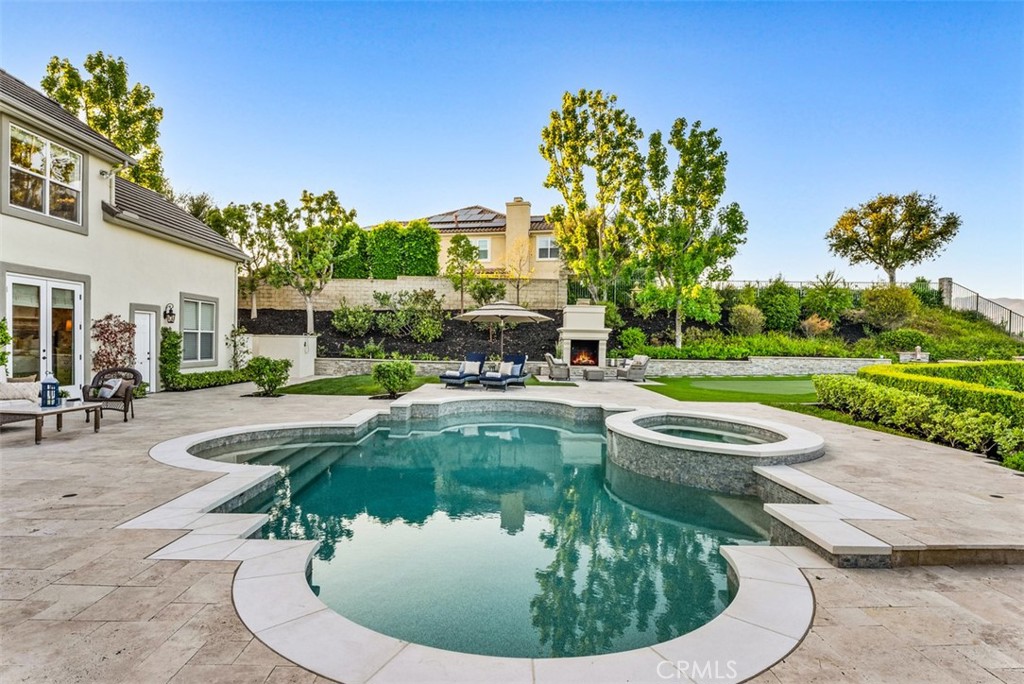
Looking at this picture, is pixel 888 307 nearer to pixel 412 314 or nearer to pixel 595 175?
pixel 595 175

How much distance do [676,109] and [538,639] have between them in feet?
71.5

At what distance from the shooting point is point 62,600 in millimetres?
2975

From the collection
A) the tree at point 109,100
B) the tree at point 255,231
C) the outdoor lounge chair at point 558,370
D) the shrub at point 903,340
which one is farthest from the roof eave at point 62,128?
the shrub at point 903,340

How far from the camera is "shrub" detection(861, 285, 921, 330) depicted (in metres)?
23.8

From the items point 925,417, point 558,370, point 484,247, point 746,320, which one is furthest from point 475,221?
point 925,417

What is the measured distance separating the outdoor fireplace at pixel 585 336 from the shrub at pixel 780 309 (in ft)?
34.8

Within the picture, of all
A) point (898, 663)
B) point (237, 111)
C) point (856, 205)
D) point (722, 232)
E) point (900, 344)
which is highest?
point (856, 205)

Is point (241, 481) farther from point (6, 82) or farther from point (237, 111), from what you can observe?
point (237, 111)

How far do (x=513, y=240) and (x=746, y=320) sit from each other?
42.9 ft

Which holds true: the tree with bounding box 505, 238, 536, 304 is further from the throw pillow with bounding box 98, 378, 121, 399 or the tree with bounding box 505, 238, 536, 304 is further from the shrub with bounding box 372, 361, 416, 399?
the throw pillow with bounding box 98, 378, 121, 399

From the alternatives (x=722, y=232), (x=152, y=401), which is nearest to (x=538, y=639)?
(x=152, y=401)

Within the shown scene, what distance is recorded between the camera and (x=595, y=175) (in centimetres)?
2130

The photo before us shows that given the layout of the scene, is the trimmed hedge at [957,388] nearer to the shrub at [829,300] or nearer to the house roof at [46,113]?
the shrub at [829,300]

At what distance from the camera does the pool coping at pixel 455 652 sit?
8.01 ft
